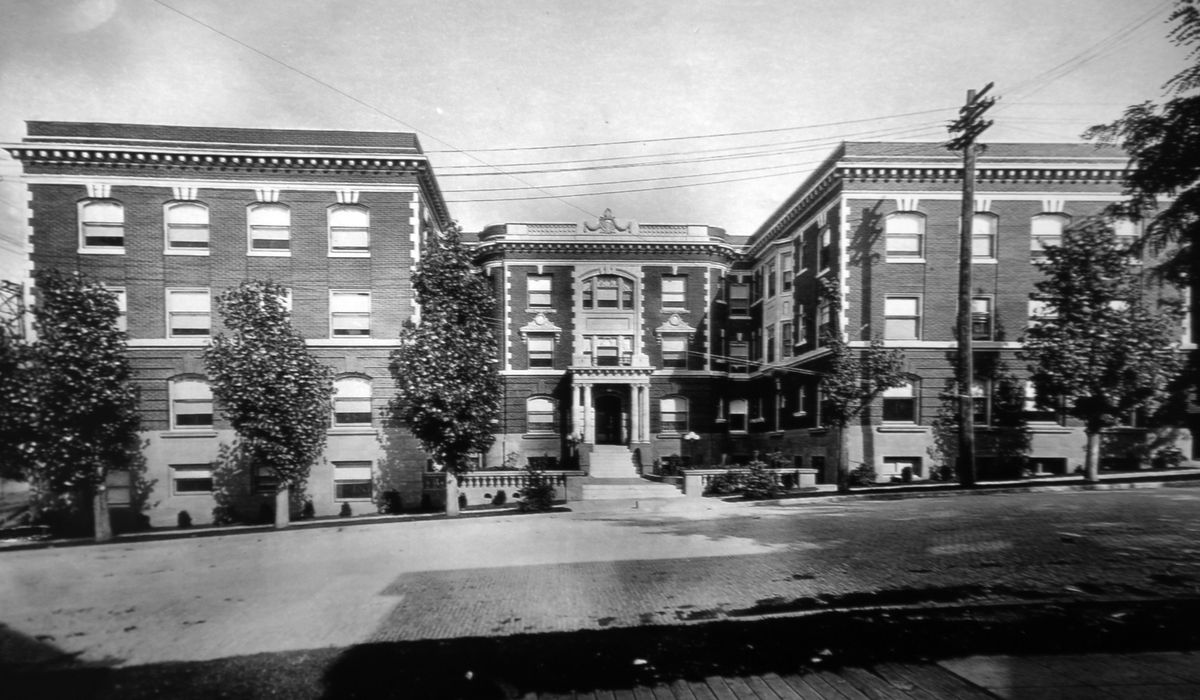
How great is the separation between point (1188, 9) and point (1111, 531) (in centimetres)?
769

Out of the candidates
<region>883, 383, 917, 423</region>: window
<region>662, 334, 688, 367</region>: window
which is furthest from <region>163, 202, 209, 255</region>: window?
<region>883, 383, 917, 423</region>: window

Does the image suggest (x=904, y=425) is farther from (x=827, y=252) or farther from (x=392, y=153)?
(x=392, y=153)

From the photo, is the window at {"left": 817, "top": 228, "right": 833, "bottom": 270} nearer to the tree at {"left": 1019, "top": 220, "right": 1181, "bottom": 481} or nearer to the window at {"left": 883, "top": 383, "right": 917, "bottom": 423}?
the window at {"left": 883, "top": 383, "right": 917, "bottom": 423}

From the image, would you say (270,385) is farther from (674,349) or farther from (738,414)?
(738,414)

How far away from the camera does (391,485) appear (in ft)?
38.3

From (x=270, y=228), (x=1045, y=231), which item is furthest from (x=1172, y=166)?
(x=270, y=228)

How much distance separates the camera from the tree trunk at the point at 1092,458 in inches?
394

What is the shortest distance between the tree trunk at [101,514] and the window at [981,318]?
12.4 m

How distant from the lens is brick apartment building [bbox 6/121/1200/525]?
647cm

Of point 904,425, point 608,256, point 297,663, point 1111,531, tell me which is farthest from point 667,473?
point 1111,531

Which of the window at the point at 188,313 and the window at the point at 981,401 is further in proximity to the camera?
the window at the point at 981,401

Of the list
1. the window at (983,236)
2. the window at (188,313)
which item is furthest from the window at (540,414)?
the window at (983,236)

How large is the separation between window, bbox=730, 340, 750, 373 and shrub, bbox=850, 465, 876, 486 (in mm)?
7155

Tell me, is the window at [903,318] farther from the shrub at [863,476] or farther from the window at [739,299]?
the shrub at [863,476]
